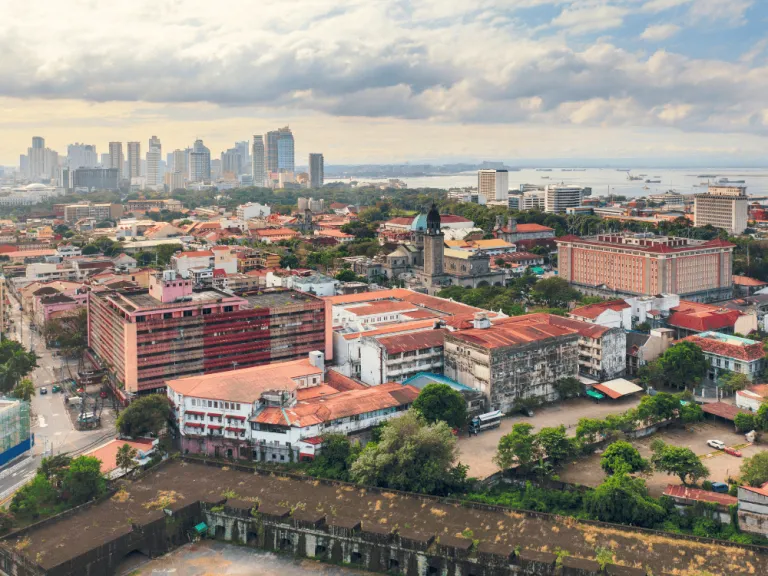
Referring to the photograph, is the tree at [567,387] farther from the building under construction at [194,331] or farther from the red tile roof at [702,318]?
the red tile roof at [702,318]

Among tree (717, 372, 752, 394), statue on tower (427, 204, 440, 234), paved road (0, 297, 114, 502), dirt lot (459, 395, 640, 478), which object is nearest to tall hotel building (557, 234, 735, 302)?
statue on tower (427, 204, 440, 234)

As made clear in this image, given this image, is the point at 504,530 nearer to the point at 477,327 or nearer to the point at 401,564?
the point at 401,564

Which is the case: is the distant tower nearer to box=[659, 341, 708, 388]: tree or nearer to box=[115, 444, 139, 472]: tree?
box=[659, 341, 708, 388]: tree

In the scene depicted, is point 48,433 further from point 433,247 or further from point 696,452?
point 433,247

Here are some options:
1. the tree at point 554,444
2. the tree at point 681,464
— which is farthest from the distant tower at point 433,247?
the tree at point 681,464

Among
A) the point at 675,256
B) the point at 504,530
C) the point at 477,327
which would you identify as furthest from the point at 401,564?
the point at 675,256

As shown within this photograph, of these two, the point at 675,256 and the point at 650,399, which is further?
the point at 675,256
